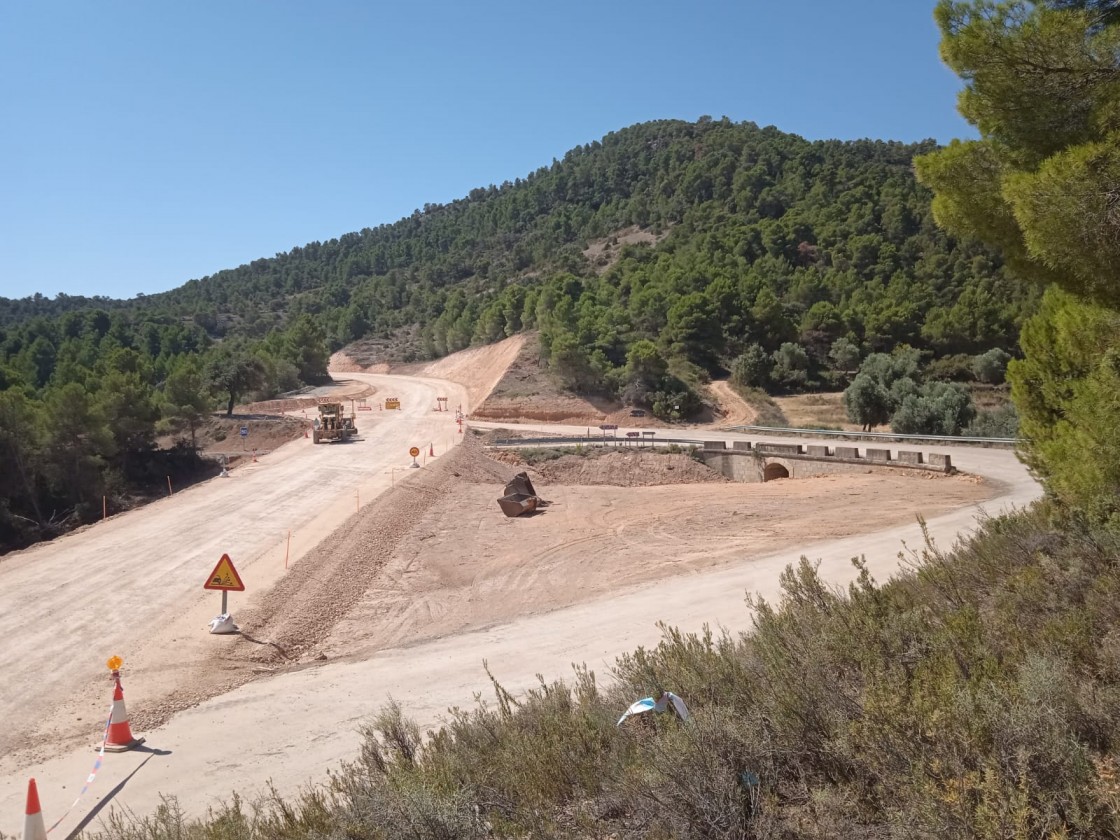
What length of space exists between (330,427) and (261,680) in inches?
1113

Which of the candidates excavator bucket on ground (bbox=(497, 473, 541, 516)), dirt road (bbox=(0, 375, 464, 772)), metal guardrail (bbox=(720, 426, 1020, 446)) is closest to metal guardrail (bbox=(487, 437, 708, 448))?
metal guardrail (bbox=(720, 426, 1020, 446))

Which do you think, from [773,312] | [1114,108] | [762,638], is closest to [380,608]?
[762,638]

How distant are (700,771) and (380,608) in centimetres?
1266

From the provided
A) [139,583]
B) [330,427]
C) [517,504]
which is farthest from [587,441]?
[139,583]

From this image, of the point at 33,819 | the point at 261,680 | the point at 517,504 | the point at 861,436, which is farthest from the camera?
the point at 861,436

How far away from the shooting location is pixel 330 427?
126 ft

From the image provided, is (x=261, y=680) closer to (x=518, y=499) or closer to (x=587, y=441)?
(x=518, y=499)

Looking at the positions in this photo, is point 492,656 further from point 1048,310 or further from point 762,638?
point 1048,310

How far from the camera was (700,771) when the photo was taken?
4.52 m

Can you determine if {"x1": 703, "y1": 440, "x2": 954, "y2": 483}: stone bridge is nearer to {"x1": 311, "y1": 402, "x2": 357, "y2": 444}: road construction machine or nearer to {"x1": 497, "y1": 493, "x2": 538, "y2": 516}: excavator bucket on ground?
{"x1": 497, "y1": 493, "x2": 538, "y2": 516}: excavator bucket on ground

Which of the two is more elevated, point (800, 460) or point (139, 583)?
point (139, 583)

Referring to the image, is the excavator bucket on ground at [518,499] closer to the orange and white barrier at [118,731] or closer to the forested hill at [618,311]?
the orange and white barrier at [118,731]

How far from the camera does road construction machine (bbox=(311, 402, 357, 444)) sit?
3803 cm

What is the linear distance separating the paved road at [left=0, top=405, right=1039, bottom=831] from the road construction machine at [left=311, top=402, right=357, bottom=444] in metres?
14.1
